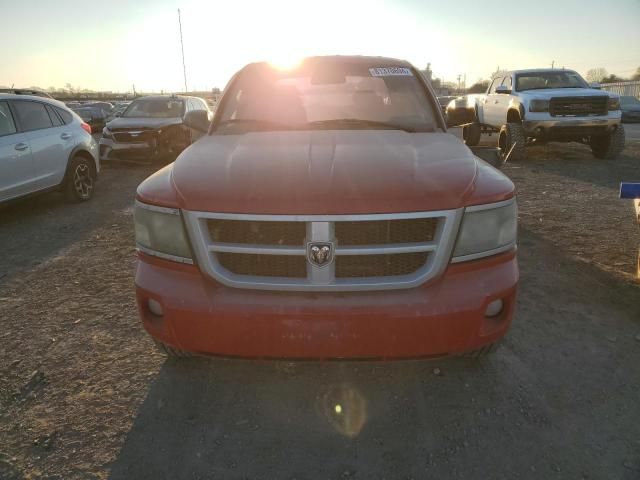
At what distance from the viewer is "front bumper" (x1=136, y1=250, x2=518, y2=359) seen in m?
1.83

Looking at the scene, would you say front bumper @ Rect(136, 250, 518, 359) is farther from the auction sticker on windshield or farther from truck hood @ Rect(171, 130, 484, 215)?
the auction sticker on windshield

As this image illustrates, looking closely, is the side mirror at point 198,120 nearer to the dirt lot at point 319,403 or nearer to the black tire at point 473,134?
the dirt lot at point 319,403

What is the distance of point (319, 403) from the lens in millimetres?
2287

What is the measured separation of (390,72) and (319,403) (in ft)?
8.03

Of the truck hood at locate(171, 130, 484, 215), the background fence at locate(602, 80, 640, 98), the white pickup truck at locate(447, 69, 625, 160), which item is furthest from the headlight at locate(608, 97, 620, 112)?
the background fence at locate(602, 80, 640, 98)

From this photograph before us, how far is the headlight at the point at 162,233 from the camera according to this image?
1972mm

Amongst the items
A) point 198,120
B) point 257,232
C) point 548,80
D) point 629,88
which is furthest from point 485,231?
point 629,88

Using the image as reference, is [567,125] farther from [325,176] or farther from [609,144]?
[325,176]

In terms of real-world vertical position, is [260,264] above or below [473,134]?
above

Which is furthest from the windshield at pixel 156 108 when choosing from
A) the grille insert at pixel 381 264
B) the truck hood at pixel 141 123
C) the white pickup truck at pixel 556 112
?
the grille insert at pixel 381 264

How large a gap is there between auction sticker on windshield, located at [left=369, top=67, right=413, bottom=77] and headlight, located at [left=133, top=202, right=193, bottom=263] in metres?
2.06

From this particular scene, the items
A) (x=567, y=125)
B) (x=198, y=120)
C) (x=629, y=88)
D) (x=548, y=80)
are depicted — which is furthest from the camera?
(x=629, y=88)

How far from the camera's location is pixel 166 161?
1102cm

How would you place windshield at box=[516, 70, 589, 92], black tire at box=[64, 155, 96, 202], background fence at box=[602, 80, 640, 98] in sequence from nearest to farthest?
black tire at box=[64, 155, 96, 202], windshield at box=[516, 70, 589, 92], background fence at box=[602, 80, 640, 98]
